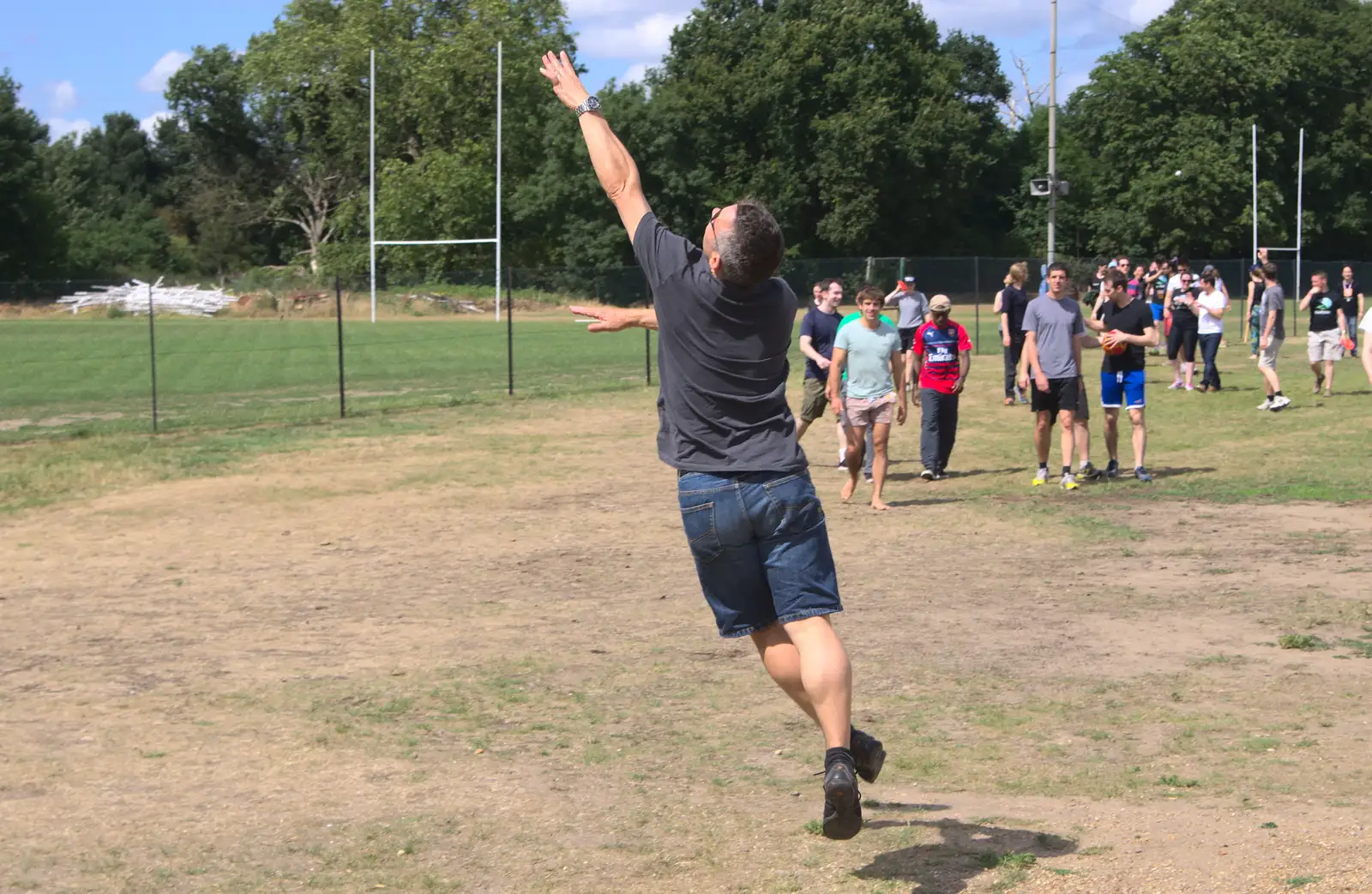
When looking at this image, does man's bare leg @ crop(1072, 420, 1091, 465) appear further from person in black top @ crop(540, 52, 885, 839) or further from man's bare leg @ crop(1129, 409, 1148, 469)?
person in black top @ crop(540, 52, 885, 839)

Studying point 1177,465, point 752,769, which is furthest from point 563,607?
point 1177,465

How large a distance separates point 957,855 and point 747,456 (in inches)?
55.3

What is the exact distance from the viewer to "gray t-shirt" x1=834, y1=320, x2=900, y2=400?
1234 cm

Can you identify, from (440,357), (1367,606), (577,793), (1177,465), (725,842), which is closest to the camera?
(725,842)

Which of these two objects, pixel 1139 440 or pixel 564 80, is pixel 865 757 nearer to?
pixel 564 80

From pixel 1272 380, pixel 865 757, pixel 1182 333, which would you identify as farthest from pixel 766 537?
pixel 1182 333

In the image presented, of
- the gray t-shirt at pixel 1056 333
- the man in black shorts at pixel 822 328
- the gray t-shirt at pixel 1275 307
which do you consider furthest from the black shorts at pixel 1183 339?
the man in black shorts at pixel 822 328

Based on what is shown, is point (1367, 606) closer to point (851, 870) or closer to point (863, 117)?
point (851, 870)

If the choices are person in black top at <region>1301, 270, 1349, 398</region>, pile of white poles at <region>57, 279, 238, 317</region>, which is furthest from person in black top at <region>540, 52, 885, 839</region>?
pile of white poles at <region>57, 279, 238, 317</region>

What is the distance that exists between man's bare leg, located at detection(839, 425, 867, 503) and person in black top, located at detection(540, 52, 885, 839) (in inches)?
317

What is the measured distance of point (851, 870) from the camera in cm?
457

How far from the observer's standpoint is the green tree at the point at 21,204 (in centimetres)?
6141

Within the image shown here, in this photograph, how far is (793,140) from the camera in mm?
66500

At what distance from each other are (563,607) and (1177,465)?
8262 mm
